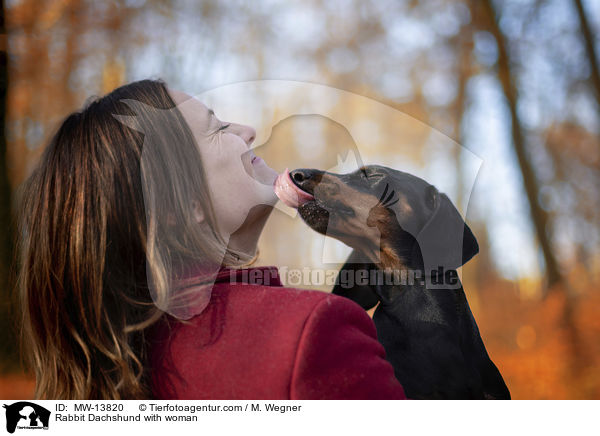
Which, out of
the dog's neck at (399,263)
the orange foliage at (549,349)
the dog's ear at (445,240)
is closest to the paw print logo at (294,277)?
the dog's neck at (399,263)

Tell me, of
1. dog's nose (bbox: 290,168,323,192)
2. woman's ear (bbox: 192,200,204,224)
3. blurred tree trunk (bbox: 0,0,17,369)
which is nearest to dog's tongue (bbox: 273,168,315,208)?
dog's nose (bbox: 290,168,323,192)

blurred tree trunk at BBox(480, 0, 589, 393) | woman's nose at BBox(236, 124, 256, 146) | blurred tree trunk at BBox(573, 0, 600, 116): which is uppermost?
blurred tree trunk at BBox(573, 0, 600, 116)

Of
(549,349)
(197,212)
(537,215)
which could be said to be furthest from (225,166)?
(549,349)

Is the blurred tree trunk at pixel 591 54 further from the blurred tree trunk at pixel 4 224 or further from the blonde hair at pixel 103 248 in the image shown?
the blurred tree trunk at pixel 4 224

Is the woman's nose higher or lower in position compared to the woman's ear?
higher

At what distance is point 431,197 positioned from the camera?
188cm

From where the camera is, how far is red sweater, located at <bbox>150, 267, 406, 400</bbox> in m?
1.06

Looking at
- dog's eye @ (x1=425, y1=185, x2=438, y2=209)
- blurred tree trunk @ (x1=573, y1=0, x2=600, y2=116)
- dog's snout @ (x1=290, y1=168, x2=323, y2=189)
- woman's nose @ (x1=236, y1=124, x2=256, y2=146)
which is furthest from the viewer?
blurred tree trunk @ (x1=573, y1=0, x2=600, y2=116)

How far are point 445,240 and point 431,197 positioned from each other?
19 centimetres

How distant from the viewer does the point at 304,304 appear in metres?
1.10

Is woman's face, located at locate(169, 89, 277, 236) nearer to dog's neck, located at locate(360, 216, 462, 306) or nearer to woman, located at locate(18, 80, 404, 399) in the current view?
woman, located at locate(18, 80, 404, 399)

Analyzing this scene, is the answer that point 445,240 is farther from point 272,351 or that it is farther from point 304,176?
point 272,351

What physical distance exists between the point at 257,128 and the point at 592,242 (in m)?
6.63
